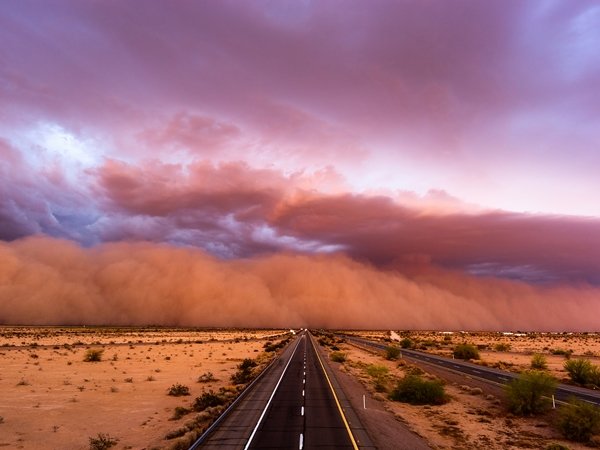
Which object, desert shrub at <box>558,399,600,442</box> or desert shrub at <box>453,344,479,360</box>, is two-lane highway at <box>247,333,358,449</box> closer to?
desert shrub at <box>558,399,600,442</box>

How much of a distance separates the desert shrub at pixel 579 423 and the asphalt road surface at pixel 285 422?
10961 mm

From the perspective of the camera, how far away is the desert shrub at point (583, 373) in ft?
123

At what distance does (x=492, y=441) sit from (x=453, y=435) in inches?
70.8

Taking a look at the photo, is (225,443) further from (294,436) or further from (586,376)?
(586,376)

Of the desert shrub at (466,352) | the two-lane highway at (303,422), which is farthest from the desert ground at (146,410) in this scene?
the desert shrub at (466,352)

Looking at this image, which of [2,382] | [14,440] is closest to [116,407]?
[14,440]

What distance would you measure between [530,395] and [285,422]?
1602 centimetres

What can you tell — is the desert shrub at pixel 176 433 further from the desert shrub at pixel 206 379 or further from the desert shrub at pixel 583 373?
the desert shrub at pixel 583 373

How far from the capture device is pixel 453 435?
20781 mm

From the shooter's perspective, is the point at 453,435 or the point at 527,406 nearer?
the point at 453,435

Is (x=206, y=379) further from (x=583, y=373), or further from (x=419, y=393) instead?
(x=583, y=373)

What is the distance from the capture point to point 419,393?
1181 inches

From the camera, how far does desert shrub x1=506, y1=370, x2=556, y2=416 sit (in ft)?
83.9

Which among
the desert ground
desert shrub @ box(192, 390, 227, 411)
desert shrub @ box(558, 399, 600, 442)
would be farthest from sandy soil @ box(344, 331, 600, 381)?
desert shrub @ box(192, 390, 227, 411)
